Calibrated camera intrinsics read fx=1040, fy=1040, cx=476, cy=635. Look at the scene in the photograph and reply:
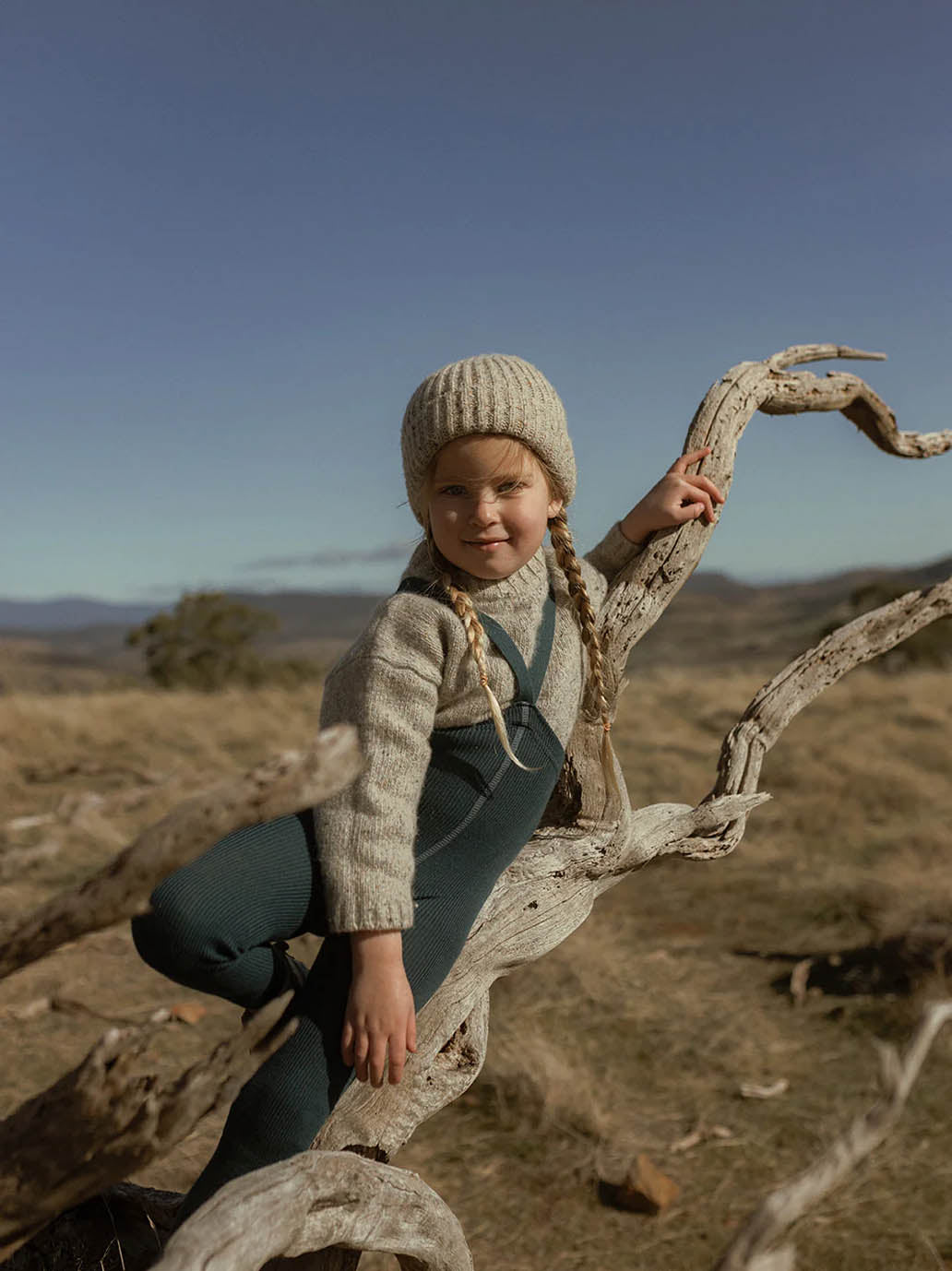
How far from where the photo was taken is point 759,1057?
461 centimetres

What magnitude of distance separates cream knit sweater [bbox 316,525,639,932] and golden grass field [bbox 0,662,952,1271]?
435 mm

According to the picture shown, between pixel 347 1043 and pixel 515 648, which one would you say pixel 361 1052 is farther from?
pixel 515 648

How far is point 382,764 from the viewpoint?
2061 mm

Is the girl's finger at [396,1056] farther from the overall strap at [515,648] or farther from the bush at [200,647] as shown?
the bush at [200,647]

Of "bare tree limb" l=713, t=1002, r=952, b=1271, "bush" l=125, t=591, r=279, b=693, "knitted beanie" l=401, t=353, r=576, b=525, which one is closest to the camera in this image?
"bare tree limb" l=713, t=1002, r=952, b=1271

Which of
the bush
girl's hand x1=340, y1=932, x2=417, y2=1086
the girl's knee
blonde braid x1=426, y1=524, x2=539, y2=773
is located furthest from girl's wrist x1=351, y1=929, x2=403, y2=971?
the bush

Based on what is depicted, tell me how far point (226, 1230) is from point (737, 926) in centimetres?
500

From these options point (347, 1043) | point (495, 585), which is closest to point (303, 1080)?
point (347, 1043)

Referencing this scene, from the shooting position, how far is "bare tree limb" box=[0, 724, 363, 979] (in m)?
1.38

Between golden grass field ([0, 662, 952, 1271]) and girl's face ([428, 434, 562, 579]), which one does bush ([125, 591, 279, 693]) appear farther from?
girl's face ([428, 434, 562, 579])

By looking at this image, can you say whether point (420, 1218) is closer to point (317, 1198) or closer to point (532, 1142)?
point (317, 1198)

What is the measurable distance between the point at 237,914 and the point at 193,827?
642 millimetres

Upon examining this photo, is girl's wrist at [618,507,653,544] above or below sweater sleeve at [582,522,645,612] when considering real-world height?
above

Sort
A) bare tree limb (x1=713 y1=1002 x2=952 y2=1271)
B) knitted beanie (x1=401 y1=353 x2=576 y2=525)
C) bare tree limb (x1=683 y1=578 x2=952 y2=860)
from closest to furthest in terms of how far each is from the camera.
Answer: bare tree limb (x1=713 y1=1002 x2=952 y2=1271), knitted beanie (x1=401 y1=353 x2=576 y2=525), bare tree limb (x1=683 y1=578 x2=952 y2=860)
